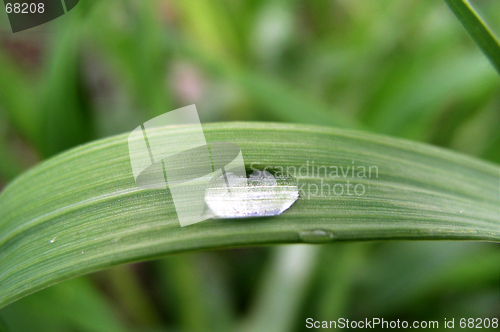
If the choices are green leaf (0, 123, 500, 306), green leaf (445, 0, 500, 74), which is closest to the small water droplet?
green leaf (0, 123, 500, 306)

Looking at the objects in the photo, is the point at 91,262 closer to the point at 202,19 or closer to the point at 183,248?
the point at 183,248

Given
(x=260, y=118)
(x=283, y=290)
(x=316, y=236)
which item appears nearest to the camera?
(x=316, y=236)

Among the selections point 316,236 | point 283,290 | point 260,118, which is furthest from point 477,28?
point 260,118

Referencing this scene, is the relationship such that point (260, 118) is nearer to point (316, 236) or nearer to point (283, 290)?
point (283, 290)

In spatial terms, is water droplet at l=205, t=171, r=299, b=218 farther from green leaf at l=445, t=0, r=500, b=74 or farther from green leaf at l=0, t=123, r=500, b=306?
green leaf at l=445, t=0, r=500, b=74

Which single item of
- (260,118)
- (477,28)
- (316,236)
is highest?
(260,118)

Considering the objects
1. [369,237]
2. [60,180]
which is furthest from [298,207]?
[60,180]

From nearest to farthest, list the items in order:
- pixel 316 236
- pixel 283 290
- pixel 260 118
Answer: pixel 316 236 < pixel 283 290 < pixel 260 118
